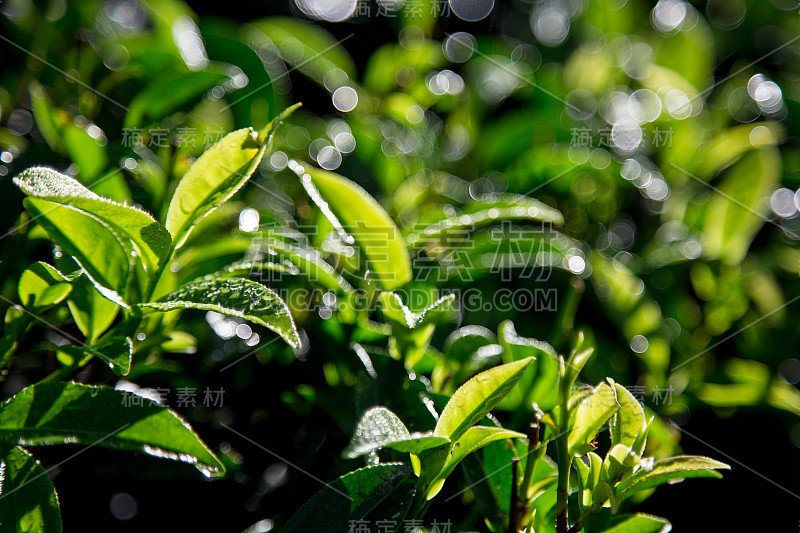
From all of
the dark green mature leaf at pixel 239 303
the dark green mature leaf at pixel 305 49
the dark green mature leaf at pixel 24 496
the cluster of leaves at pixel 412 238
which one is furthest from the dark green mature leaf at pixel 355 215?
the dark green mature leaf at pixel 305 49

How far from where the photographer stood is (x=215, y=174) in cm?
68

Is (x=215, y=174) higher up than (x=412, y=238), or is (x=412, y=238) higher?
(x=215, y=174)

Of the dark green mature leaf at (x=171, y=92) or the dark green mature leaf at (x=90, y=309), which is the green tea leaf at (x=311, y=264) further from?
the dark green mature leaf at (x=171, y=92)

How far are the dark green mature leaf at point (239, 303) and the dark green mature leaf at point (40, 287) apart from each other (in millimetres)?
144

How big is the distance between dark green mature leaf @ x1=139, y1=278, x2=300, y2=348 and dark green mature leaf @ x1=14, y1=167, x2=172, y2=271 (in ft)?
0.18

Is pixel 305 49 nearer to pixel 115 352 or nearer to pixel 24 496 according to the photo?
pixel 115 352

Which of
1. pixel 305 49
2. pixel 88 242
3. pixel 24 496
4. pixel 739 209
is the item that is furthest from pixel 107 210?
pixel 739 209

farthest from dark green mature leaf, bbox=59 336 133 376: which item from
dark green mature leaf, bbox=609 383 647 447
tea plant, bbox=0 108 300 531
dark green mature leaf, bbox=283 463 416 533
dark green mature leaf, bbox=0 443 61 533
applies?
dark green mature leaf, bbox=609 383 647 447

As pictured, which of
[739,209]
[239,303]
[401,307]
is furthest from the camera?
[739,209]

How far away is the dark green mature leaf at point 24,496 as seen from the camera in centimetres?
60

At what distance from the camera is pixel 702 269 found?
1.25 metres

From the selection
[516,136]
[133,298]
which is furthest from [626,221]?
[133,298]

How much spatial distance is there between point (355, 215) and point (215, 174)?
0.57 ft

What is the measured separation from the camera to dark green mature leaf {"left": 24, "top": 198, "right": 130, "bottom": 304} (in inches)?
25.7
